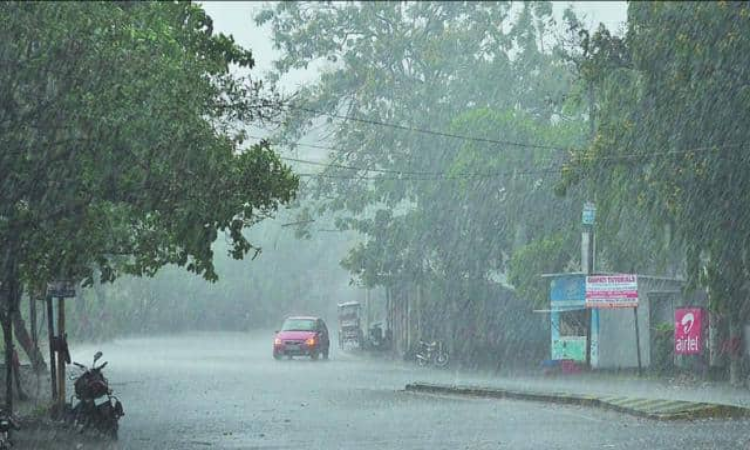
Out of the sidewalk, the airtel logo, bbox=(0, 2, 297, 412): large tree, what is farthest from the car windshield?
bbox=(0, 2, 297, 412): large tree

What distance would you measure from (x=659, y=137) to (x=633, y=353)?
34.8 ft

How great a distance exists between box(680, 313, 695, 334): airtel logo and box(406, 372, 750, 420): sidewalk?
68.8 inches

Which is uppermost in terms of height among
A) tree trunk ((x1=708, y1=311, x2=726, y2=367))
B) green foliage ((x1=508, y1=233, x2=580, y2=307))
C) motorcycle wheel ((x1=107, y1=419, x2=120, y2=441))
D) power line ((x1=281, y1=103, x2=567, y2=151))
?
power line ((x1=281, y1=103, x2=567, y2=151))

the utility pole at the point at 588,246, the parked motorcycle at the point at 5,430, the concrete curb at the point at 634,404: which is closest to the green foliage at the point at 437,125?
the utility pole at the point at 588,246

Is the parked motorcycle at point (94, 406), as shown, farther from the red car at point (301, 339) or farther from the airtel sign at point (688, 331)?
the red car at point (301, 339)

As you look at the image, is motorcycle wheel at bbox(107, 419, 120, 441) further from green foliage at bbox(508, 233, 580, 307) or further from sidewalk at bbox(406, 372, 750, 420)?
green foliage at bbox(508, 233, 580, 307)

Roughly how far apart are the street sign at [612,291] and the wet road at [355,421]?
4812 millimetres

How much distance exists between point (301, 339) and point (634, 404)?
28888 millimetres

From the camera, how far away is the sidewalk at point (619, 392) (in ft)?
69.6

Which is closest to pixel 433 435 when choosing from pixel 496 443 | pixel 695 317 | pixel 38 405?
pixel 496 443

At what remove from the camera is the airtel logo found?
34.9 m

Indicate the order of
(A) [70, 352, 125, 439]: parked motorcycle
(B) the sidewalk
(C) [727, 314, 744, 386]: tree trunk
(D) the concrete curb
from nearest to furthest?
(A) [70, 352, 125, 439]: parked motorcycle
(D) the concrete curb
(B) the sidewalk
(C) [727, 314, 744, 386]: tree trunk

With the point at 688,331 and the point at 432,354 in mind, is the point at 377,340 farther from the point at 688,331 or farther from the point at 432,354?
the point at 688,331

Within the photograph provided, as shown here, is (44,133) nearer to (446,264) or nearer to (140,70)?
(140,70)
